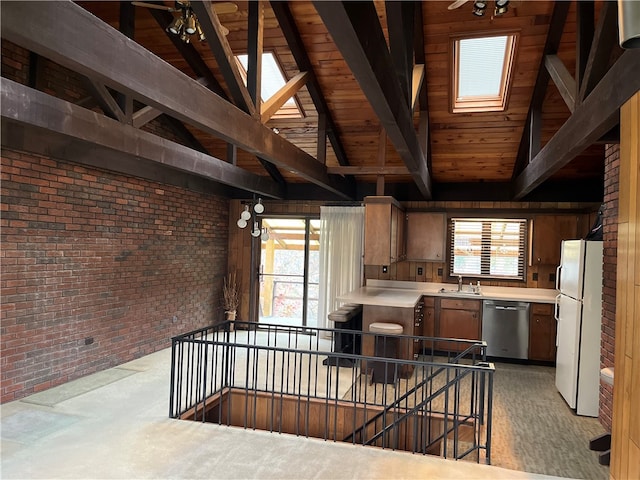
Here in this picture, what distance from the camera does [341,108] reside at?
540 centimetres

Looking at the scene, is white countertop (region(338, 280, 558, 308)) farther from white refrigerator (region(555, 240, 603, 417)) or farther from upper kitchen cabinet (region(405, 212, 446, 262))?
white refrigerator (region(555, 240, 603, 417))

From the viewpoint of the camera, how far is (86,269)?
177 inches

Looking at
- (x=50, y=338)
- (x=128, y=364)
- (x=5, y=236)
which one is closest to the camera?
(x=5, y=236)

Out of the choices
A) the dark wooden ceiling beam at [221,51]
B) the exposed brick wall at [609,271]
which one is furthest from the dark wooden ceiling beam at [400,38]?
the exposed brick wall at [609,271]

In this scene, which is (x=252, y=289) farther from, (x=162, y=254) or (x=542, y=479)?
(x=542, y=479)

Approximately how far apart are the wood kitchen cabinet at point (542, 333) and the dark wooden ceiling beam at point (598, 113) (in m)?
2.62

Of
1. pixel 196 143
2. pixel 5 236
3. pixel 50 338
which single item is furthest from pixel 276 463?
pixel 196 143

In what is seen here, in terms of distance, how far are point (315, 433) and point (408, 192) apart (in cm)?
396

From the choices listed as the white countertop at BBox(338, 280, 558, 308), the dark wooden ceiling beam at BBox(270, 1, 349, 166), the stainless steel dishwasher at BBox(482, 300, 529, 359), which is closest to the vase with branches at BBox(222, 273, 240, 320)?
the white countertop at BBox(338, 280, 558, 308)

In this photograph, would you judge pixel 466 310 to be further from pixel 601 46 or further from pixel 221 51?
pixel 221 51

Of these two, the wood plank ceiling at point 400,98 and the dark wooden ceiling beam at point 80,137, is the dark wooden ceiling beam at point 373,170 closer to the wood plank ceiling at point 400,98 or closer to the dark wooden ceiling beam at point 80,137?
the wood plank ceiling at point 400,98

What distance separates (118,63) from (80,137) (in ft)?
4.59

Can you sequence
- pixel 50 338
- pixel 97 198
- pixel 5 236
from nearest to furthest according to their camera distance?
pixel 5 236, pixel 50 338, pixel 97 198

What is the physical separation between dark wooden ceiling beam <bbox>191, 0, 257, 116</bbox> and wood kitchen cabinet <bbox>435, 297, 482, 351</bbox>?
4119 mm
